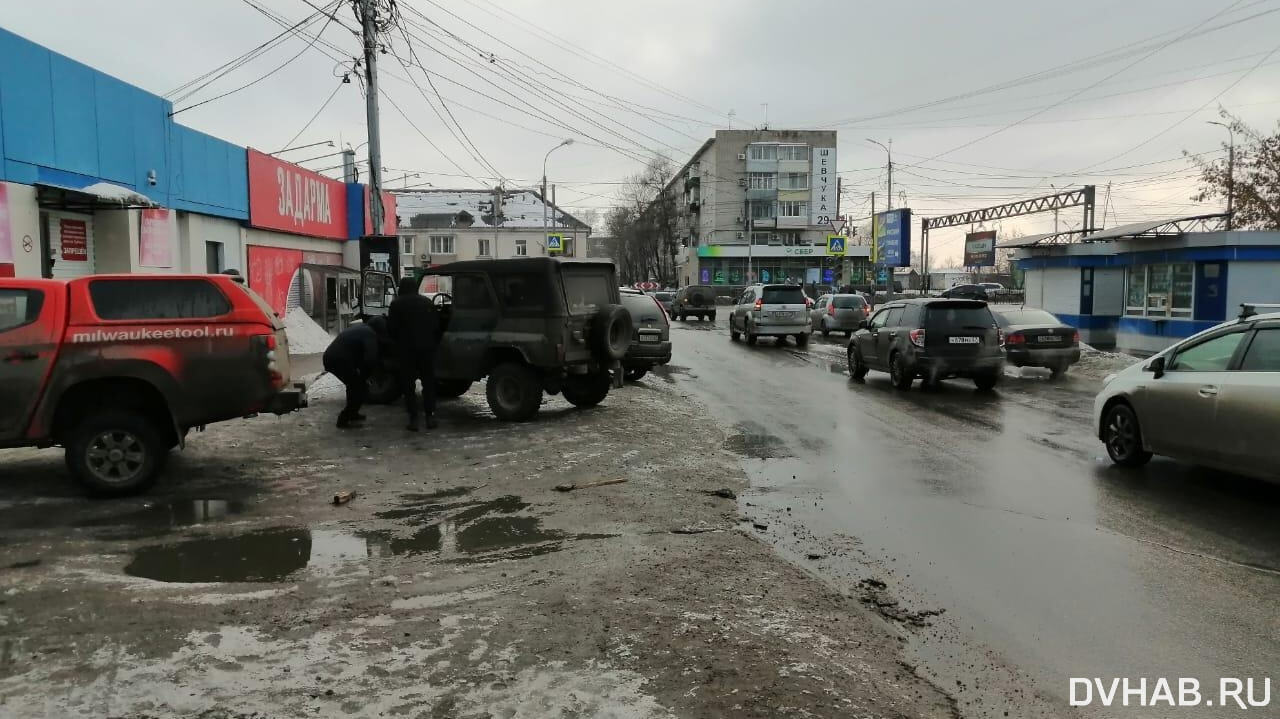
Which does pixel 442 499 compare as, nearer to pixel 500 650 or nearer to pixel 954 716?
pixel 500 650

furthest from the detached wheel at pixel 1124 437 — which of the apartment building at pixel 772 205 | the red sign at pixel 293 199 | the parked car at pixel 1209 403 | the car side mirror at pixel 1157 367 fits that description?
the apartment building at pixel 772 205

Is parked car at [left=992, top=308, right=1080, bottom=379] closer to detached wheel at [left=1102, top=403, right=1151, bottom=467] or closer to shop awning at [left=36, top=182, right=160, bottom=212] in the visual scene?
detached wheel at [left=1102, top=403, right=1151, bottom=467]

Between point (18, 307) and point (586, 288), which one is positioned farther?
A: point (586, 288)

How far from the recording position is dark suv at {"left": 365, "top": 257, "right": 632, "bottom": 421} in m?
10.8

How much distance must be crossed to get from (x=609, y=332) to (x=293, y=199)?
1948 cm

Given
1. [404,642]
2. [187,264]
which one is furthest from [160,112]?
[404,642]

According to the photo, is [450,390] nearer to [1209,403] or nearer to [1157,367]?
[1157,367]

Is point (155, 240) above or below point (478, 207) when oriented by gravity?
below

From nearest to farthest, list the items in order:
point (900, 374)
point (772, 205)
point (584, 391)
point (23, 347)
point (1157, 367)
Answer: point (23, 347) → point (1157, 367) → point (584, 391) → point (900, 374) → point (772, 205)

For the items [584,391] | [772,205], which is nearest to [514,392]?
[584,391]

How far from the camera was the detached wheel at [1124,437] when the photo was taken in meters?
8.44

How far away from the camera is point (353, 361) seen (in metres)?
10.5

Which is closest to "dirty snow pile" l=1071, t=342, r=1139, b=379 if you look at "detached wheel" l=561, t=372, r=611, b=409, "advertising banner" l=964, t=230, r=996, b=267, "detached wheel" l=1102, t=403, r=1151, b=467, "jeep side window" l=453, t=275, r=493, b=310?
"detached wheel" l=1102, t=403, r=1151, b=467

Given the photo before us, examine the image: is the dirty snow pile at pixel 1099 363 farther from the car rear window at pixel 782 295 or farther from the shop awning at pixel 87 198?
the shop awning at pixel 87 198
